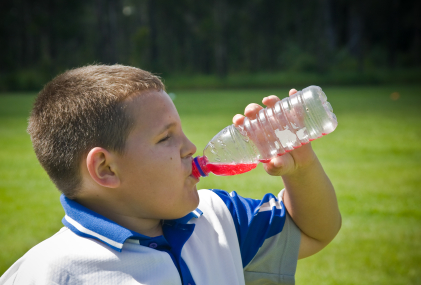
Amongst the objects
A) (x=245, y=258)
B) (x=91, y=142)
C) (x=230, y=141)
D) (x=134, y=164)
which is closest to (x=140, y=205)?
(x=134, y=164)

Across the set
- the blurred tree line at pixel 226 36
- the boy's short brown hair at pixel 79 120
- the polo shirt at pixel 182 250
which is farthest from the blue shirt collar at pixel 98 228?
the blurred tree line at pixel 226 36

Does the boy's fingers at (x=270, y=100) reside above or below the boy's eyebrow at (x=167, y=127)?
below

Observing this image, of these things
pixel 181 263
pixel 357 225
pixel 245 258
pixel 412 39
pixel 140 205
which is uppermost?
pixel 140 205

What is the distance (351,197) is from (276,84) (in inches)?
845

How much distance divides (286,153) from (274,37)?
130 feet

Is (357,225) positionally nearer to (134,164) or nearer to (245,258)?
(245,258)

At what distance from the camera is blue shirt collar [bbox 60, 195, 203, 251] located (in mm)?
1354

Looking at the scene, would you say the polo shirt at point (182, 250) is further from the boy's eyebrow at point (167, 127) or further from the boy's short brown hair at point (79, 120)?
the boy's eyebrow at point (167, 127)

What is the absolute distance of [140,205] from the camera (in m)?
1.51

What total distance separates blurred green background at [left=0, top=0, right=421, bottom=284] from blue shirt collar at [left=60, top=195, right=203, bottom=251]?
1.96 m

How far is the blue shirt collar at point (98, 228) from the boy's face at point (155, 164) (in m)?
0.12

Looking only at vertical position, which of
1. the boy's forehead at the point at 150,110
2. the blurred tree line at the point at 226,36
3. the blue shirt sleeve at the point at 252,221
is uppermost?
the boy's forehead at the point at 150,110

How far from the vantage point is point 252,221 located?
1746 mm

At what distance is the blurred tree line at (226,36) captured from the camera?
3222cm
